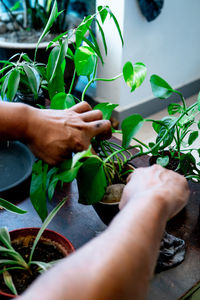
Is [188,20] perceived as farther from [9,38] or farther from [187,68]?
[9,38]

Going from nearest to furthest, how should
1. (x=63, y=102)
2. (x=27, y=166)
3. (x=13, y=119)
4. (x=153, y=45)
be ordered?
(x=13, y=119) < (x=63, y=102) < (x=27, y=166) < (x=153, y=45)

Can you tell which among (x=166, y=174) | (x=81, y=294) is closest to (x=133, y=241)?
(x=81, y=294)

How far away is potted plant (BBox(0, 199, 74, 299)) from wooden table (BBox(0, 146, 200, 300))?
9 cm

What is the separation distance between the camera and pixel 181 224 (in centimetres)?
84

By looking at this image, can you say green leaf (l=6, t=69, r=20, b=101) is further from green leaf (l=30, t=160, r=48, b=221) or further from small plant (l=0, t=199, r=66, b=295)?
small plant (l=0, t=199, r=66, b=295)

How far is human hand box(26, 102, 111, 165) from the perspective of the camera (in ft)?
2.22

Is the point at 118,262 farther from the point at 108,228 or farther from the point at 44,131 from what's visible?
the point at 44,131

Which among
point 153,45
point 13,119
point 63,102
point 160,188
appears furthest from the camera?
point 153,45

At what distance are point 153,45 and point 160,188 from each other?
181 centimetres

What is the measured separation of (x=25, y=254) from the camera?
70 centimetres

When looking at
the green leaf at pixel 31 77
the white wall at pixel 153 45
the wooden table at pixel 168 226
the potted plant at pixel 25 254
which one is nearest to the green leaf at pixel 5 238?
the potted plant at pixel 25 254

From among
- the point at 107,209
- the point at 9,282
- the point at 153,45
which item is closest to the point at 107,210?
the point at 107,209

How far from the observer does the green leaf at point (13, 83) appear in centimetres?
82

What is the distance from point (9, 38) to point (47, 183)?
167 cm
